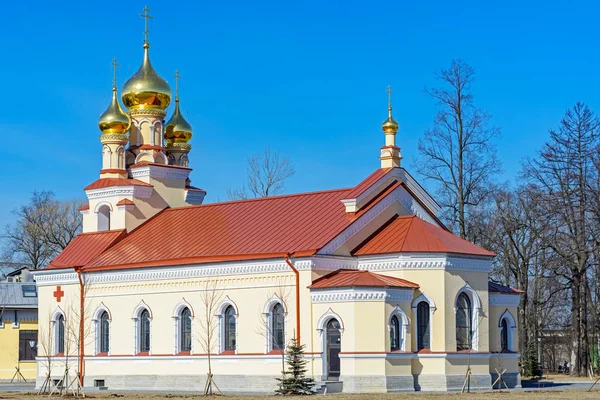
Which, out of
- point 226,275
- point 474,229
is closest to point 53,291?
point 226,275

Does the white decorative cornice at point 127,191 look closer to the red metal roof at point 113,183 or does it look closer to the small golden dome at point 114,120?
the red metal roof at point 113,183

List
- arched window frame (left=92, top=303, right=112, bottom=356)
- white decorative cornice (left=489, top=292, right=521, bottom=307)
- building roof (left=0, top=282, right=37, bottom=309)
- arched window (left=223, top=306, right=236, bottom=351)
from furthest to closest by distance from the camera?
1. building roof (left=0, top=282, right=37, bottom=309)
2. arched window frame (left=92, top=303, right=112, bottom=356)
3. white decorative cornice (left=489, top=292, right=521, bottom=307)
4. arched window (left=223, top=306, right=236, bottom=351)

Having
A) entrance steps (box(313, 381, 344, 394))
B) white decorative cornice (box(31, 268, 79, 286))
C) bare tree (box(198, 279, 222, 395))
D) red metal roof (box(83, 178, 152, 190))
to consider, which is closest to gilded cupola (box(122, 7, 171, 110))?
red metal roof (box(83, 178, 152, 190))

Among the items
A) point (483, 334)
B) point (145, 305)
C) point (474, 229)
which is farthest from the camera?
point (474, 229)

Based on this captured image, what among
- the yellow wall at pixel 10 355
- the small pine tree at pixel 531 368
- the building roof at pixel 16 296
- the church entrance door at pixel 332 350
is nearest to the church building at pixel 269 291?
the church entrance door at pixel 332 350

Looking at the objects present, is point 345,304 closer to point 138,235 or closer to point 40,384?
point 138,235

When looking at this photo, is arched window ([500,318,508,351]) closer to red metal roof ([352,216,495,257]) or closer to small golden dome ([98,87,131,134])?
red metal roof ([352,216,495,257])

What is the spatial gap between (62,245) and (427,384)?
4813 centimetres

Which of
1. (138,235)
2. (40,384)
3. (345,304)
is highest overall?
(138,235)

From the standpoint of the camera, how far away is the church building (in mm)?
40625

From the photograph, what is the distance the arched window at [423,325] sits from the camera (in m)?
41.3

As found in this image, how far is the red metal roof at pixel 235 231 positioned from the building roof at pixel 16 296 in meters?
13.3

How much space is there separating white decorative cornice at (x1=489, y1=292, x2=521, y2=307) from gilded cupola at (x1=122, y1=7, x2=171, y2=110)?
1920cm

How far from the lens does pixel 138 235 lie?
50.2 m
